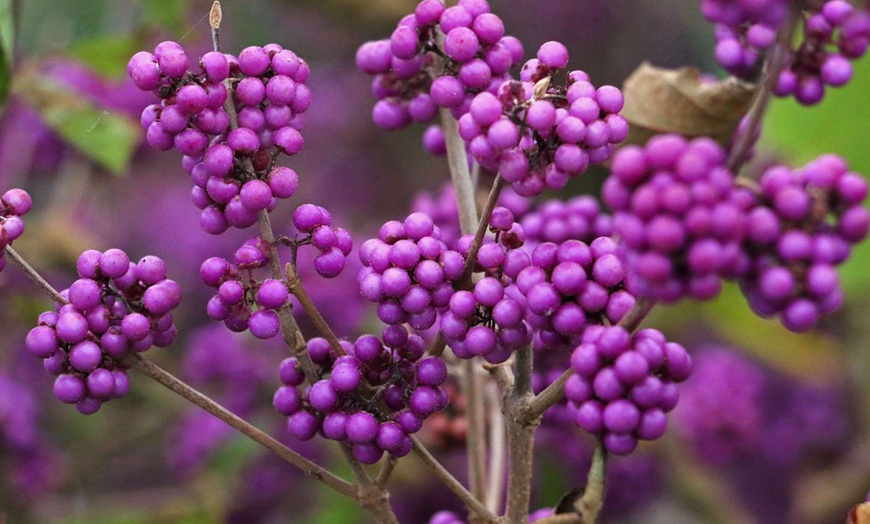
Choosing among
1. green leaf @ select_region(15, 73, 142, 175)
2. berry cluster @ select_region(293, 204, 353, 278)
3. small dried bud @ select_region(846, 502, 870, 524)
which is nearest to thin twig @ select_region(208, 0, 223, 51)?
berry cluster @ select_region(293, 204, 353, 278)

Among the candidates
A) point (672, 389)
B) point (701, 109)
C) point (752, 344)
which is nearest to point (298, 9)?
point (752, 344)

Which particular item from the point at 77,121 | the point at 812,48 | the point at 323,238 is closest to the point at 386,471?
the point at 323,238

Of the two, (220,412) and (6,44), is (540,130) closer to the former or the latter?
(220,412)

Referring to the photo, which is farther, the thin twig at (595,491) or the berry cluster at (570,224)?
the berry cluster at (570,224)

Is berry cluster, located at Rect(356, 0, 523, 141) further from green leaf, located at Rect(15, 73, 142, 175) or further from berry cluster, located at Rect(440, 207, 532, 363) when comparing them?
green leaf, located at Rect(15, 73, 142, 175)

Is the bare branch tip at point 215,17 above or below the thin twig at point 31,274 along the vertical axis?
above

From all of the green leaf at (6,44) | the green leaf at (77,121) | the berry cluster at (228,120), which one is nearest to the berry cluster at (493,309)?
the berry cluster at (228,120)

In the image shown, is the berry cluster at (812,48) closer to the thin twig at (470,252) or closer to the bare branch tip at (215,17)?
the thin twig at (470,252)
